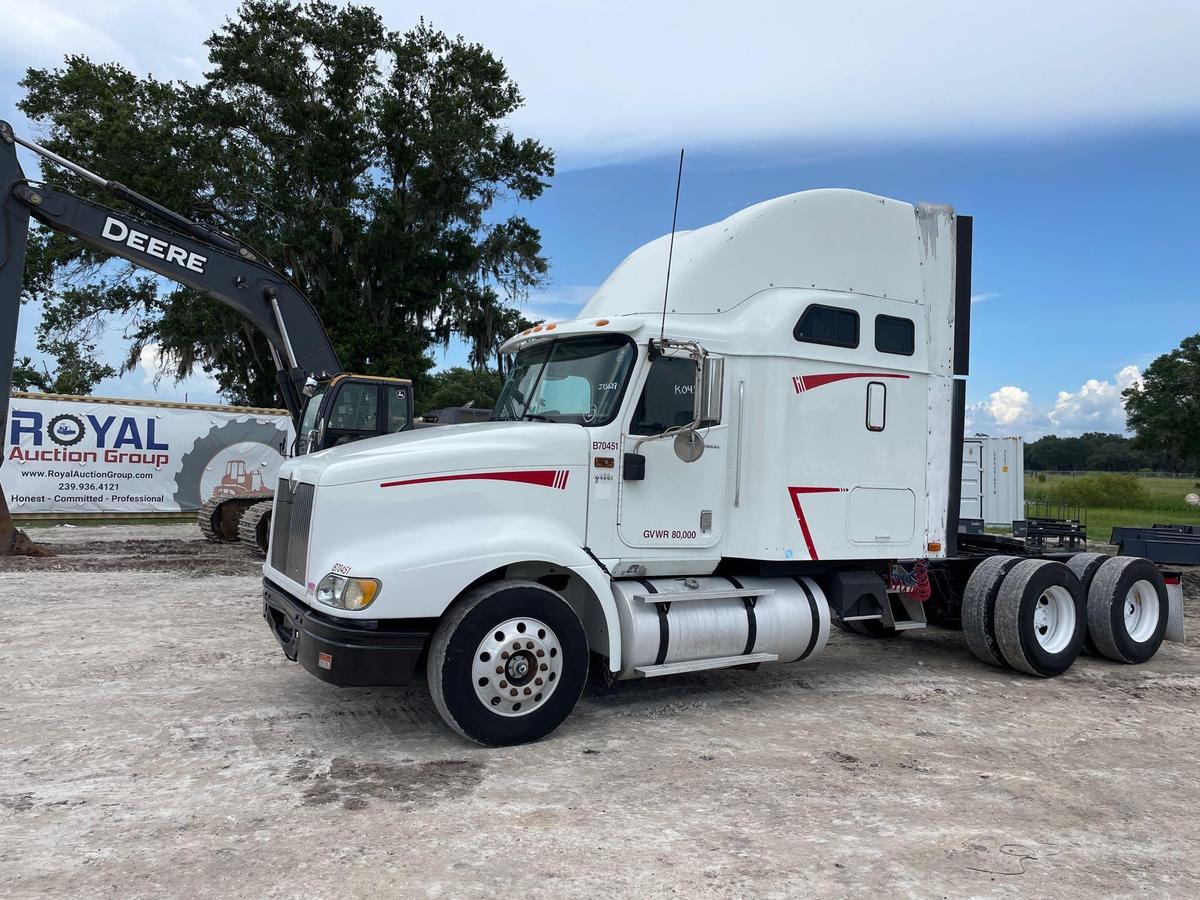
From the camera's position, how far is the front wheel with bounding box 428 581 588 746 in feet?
17.9

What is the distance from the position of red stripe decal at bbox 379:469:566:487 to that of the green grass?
22.1 meters

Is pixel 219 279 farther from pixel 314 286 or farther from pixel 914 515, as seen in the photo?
pixel 314 286

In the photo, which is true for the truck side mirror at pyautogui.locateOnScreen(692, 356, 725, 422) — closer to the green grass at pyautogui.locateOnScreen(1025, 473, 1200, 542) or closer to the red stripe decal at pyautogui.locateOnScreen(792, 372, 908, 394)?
the red stripe decal at pyautogui.locateOnScreen(792, 372, 908, 394)

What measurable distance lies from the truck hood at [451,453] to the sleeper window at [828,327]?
2.00 m

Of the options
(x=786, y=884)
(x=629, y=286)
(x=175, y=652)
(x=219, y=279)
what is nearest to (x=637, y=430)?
(x=629, y=286)

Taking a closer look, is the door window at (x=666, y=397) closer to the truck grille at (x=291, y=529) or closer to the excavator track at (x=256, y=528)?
the truck grille at (x=291, y=529)

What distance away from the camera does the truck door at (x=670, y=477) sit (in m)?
6.32

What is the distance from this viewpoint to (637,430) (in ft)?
20.7

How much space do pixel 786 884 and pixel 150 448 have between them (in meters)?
20.0

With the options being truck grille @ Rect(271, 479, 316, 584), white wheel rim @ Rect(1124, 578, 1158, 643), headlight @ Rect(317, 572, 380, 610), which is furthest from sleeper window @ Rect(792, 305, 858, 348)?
white wheel rim @ Rect(1124, 578, 1158, 643)

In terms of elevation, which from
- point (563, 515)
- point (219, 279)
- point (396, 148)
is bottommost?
point (563, 515)

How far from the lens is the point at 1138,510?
3400 centimetres

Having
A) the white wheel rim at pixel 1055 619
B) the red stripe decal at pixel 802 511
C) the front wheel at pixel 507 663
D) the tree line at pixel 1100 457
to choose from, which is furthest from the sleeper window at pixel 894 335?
the tree line at pixel 1100 457

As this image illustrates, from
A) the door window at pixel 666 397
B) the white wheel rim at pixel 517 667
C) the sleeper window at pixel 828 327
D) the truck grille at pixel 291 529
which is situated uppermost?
the sleeper window at pixel 828 327
